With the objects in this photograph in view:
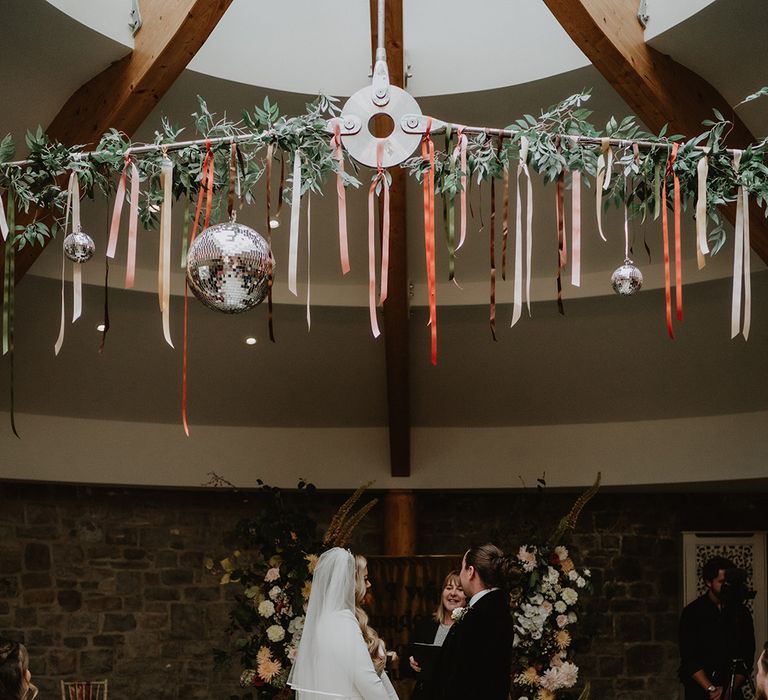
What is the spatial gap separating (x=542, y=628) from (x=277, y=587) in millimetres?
1621

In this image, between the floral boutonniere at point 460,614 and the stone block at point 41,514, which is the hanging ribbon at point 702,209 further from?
the stone block at point 41,514

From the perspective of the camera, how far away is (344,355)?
324 inches

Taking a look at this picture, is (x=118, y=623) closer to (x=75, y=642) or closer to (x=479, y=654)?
(x=75, y=642)

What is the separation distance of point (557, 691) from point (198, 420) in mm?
3787

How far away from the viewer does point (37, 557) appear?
27.2ft

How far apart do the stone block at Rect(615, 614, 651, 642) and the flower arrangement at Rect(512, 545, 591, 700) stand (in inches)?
106

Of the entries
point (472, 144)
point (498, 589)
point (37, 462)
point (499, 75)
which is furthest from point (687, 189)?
point (37, 462)

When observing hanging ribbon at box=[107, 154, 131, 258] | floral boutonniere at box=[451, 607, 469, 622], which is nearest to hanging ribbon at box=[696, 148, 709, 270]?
floral boutonniere at box=[451, 607, 469, 622]

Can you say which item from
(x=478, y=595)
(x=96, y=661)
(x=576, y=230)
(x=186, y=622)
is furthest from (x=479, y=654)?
(x=96, y=661)

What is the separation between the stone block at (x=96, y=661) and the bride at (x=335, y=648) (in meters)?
4.01

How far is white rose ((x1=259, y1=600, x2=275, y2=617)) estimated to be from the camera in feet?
20.3

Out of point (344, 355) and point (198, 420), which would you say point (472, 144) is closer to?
point (344, 355)

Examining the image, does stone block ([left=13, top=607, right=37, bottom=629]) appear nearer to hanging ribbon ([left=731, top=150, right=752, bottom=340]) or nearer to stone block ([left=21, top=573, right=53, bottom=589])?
stone block ([left=21, top=573, right=53, bottom=589])

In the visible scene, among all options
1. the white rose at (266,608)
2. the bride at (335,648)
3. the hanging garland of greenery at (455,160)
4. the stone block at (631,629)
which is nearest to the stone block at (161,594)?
the white rose at (266,608)
